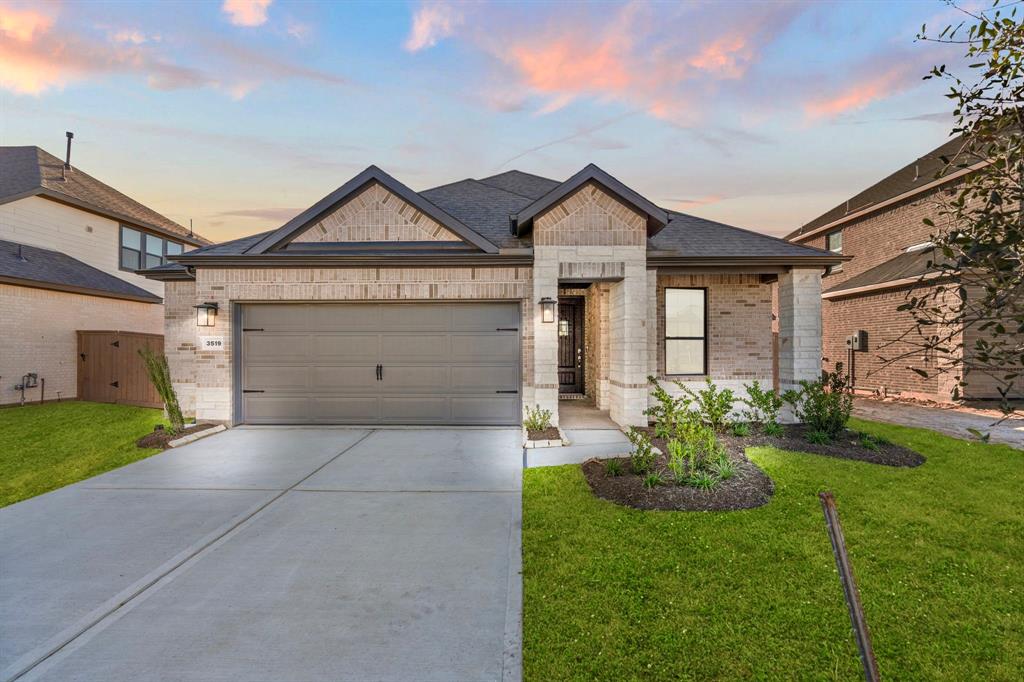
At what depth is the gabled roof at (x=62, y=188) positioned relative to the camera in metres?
15.2

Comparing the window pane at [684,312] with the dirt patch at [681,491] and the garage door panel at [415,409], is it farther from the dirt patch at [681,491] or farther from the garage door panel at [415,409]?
the garage door panel at [415,409]

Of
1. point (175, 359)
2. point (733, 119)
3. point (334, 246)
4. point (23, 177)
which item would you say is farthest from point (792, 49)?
point (23, 177)

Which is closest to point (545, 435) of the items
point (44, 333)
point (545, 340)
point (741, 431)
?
point (545, 340)

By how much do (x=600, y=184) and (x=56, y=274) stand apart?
16038 mm

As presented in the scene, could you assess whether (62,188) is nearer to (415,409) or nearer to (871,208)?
(415,409)

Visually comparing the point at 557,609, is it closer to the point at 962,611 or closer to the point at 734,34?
the point at 962,611

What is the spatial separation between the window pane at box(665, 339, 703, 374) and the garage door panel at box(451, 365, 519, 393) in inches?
145

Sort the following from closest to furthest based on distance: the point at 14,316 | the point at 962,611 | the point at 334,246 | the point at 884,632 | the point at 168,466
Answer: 1. the point at 884,632
2. the point at 962,611
3. the point at 168,466
4. the point at 334,246
5. the point at 14,316

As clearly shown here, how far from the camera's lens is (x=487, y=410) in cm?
972

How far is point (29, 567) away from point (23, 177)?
18624 mm

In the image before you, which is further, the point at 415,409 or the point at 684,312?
the point at 684,312

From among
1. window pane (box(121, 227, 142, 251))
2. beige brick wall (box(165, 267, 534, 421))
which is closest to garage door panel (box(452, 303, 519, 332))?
beige brick wall (box(165, 267, 534, 421))

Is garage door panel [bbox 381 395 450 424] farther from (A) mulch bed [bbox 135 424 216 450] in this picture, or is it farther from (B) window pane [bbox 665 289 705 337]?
(B) window pane [bbox 665 289 705 337]

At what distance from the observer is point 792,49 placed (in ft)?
29.6
